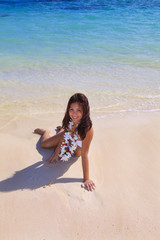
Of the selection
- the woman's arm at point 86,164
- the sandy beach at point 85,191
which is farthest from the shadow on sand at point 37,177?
the woman's arm at point 86,164

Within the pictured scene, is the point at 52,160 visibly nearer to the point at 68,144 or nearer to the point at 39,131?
the point at 68,144

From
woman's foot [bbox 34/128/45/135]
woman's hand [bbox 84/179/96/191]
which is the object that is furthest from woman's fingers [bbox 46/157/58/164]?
woman's foot [bbox 34/128/45/135]

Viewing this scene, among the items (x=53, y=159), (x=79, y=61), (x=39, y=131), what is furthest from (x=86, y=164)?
(x=79, y=61)

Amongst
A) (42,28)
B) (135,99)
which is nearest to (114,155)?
(135,99)

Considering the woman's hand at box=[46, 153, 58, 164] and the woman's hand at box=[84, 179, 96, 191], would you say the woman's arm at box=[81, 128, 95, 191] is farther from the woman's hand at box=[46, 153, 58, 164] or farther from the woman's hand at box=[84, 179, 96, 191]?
the woman's hand at box=[46, 153, 58, 164]

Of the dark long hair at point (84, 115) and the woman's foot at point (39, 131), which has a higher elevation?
the dark long hair at point (84, 115)

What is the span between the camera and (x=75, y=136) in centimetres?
289

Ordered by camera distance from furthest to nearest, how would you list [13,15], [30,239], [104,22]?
[13,15] < [104,22] < [30,239]

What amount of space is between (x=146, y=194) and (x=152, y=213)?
234 mm

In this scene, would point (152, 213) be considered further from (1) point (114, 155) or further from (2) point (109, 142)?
(2) point (109, 142)

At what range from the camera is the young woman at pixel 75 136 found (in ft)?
8.30

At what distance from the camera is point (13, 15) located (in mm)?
13406

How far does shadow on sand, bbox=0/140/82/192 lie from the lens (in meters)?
2.49

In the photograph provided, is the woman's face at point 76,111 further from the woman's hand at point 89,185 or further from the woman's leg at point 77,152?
the woman's hand at point 89,185
